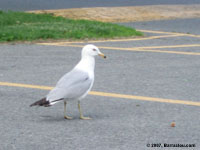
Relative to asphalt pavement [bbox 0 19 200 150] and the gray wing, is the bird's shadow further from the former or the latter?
the gray wing

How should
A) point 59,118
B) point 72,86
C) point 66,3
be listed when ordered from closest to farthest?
point 72,86 < point 59,118 < point 66,3

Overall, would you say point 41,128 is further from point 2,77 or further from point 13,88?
point 2,77

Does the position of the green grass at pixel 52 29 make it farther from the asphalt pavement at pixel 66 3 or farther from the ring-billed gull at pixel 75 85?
the ring-billed gull at pixel 75 85

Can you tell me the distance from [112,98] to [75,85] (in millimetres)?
1400

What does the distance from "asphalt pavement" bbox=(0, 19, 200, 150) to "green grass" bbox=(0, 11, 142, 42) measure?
1.96 feet

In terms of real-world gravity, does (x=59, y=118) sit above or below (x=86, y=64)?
below

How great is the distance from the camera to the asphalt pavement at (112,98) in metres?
6.11

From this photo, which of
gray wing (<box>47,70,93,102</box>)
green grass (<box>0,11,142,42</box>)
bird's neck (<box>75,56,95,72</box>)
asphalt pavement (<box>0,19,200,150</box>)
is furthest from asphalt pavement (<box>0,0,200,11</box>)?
gray wing (<box>47,70,93,102</box>)

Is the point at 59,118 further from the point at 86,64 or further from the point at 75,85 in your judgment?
the point at 86,64

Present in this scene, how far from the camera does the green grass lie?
13.0 m

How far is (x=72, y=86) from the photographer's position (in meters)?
6.65

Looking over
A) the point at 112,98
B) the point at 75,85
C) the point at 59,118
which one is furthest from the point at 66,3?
the point at 75,85

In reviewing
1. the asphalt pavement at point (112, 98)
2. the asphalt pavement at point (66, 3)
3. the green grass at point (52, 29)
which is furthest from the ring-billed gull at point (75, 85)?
the asphalt pavement at point (66, 3)

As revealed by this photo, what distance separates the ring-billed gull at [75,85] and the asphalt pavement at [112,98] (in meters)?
0.31
